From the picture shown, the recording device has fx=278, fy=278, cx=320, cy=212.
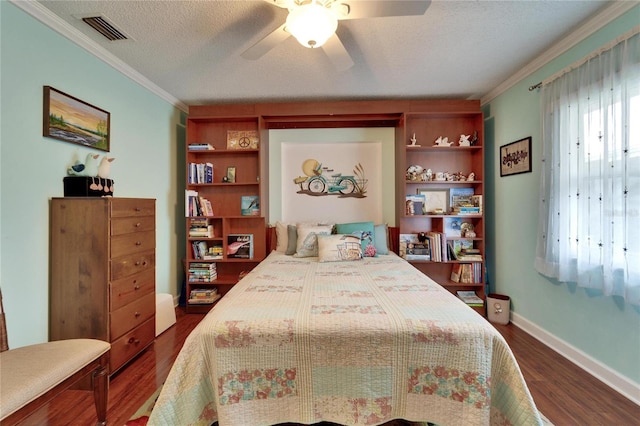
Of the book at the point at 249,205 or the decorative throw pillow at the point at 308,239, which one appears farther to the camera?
the book at the point at 249,205

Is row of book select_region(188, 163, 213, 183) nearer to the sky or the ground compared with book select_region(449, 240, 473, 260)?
nearer to the sky

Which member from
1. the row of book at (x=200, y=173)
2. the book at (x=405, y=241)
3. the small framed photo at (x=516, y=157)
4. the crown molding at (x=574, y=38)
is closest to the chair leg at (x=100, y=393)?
the row of book at (x=200, y=173)

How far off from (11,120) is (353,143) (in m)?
2.88

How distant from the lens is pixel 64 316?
1814 mm

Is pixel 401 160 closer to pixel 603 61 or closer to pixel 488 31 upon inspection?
pixel 488 31

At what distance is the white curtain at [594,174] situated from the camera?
1.62 meters

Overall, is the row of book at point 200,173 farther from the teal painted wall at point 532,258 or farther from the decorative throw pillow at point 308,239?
the teal painted wall at point 532,258

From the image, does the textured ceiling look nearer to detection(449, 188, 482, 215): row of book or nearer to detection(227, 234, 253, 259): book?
detection(449, 188, 482, 215): row of book

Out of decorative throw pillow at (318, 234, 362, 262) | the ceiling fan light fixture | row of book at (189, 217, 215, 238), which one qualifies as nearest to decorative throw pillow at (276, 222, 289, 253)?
decorative throw pillow at (318, 234, 362, 262)

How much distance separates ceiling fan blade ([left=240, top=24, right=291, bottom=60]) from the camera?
1581 millimetres

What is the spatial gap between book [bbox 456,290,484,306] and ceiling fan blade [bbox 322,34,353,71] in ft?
8.87

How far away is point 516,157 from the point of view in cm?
270

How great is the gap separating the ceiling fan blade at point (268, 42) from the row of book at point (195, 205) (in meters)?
1.85

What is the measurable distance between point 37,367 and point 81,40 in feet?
7.08
